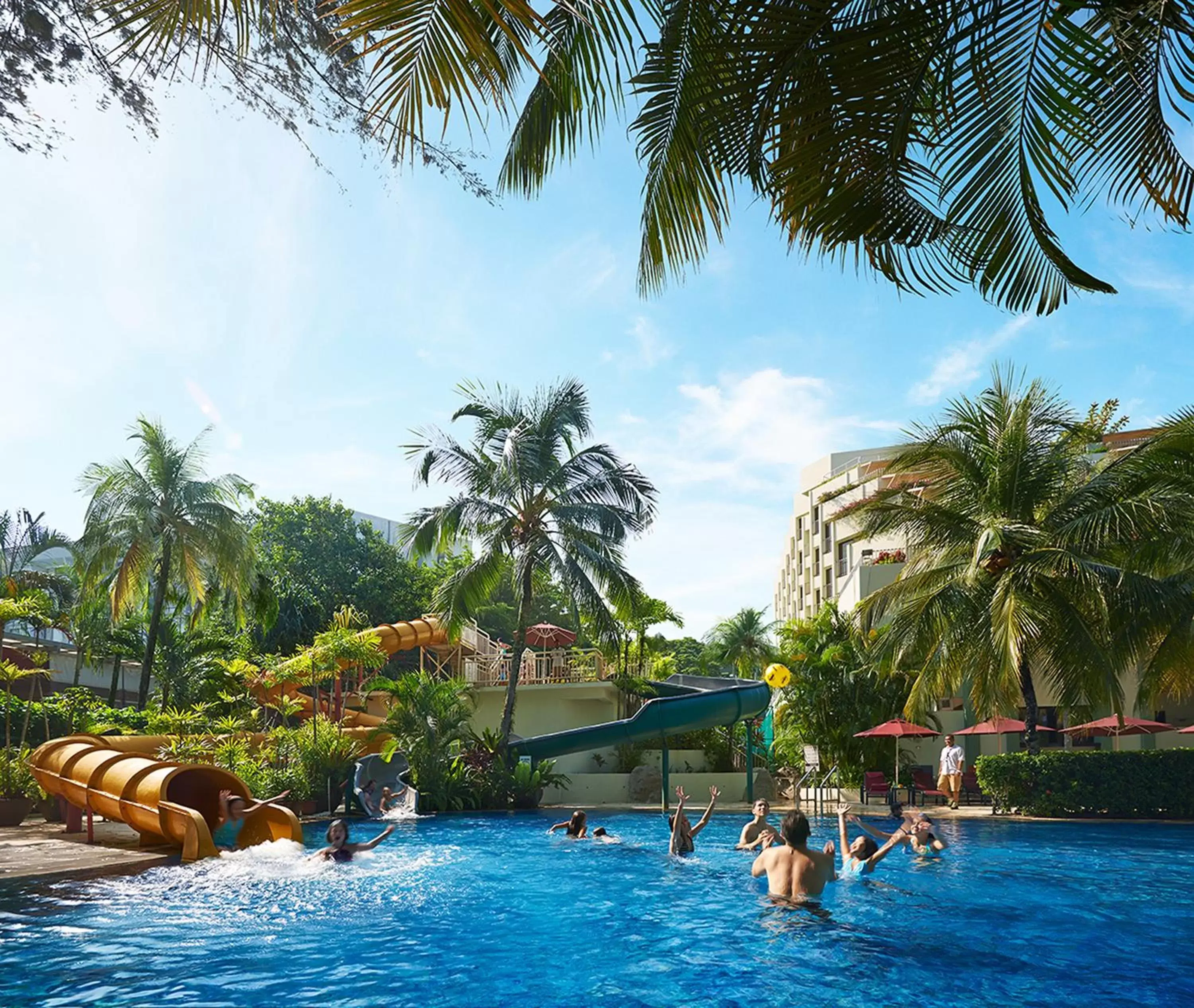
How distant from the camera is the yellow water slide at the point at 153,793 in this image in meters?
12.6

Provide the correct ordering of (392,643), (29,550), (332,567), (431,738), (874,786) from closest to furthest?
(431,738) → (874,786) → (392,643) → (29,550) → (332,567)

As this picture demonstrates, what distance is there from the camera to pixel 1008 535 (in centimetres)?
1919

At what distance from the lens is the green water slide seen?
2206 centimetres

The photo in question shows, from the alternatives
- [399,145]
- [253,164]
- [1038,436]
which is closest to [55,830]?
[253,164]

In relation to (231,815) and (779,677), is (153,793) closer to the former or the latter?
(231,815)

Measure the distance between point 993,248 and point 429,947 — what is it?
25.3 feet

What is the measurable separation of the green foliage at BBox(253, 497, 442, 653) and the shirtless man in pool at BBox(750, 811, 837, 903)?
28.7m

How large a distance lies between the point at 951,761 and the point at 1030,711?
1.79 meters

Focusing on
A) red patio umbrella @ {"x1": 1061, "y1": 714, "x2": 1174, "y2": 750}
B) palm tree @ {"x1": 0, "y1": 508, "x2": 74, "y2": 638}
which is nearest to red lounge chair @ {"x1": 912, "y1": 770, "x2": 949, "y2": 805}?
red patio umbrella @ {"x1": 1061, "y1": 714, "x2": 1174, "y2": 750}

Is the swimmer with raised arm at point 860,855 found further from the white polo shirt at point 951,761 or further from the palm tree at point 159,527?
the palm tree at point 159,527

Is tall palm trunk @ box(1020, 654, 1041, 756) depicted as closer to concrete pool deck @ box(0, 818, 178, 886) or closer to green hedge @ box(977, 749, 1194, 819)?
green hedge @ box(977, 749, 1194, 819)

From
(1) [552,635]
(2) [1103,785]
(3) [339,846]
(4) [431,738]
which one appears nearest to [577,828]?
(3) [339,846]

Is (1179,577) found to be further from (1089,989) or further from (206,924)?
(206,924)

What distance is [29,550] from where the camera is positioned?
118ft
